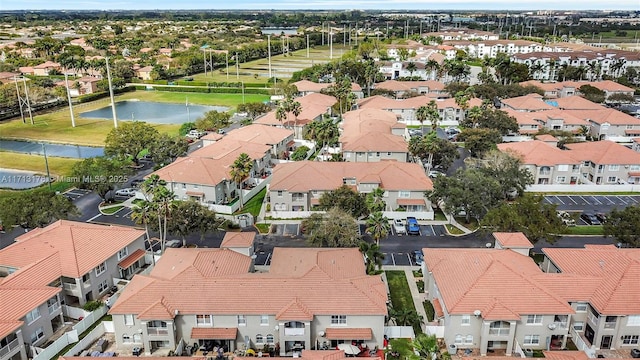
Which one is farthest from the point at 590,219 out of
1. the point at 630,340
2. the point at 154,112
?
the point at 154,112

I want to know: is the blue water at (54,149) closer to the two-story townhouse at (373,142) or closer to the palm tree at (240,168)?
the palm tree at (240,168)

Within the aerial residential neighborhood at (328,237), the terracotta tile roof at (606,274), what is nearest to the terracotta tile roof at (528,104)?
the aerial residential neighborhood at (328,237)

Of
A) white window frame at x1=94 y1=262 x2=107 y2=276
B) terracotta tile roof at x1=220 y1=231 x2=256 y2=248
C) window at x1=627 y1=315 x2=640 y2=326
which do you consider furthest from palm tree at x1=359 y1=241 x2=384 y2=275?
white window frame at x1=94 y1=262 x2=107 y2=276

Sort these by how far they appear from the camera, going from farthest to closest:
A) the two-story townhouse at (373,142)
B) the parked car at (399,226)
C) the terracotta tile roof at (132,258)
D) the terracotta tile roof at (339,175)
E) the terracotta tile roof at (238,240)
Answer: the two-story townhouse at (373,142) < the terracotta tile roof at (339,175) < the parked car at (399,226) < the terracotta tile roof at (132,258) < the terracotta tile roof at (238,240)

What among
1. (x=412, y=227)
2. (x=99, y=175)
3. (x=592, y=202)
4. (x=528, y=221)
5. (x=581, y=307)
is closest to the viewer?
(x=581, y=307)

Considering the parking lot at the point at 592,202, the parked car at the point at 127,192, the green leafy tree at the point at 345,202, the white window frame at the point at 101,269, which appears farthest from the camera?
the parked car at the point at 127,192

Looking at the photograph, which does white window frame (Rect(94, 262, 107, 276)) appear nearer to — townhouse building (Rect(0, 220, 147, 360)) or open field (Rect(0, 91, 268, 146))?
townhouse building (Rect(0, 220, 147, 360))

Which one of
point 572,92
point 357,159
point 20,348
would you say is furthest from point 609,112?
point 20,348

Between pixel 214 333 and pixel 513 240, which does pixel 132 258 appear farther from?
pixel 513 240

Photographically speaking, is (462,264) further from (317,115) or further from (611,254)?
(317,115)
